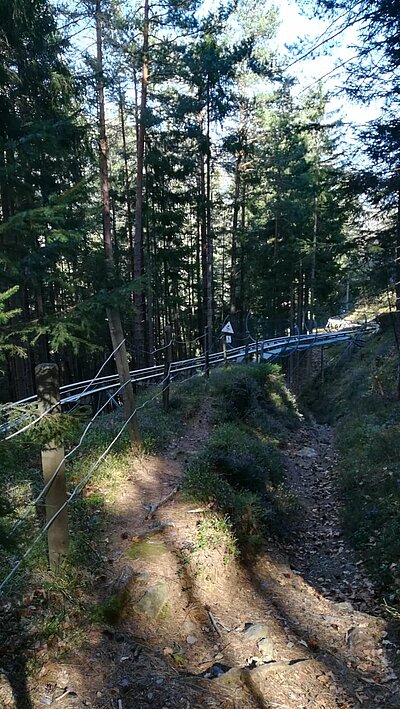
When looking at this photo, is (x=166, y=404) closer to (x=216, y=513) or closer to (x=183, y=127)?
(x=216, y=513)

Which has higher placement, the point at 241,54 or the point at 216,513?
the point at 241,54

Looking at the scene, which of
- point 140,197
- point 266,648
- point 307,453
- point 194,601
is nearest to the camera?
point 266,648

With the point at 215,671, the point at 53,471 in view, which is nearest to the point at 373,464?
the point at 215,671

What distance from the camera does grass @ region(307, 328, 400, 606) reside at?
6098 mm

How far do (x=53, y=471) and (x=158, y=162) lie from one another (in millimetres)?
16342

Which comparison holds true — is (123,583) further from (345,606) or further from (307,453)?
(307,453)

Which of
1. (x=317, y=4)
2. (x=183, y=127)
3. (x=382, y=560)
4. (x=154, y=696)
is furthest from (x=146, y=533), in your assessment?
(x=183, y=127)

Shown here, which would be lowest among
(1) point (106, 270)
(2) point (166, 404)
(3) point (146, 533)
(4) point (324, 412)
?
(4) point (324, 412)

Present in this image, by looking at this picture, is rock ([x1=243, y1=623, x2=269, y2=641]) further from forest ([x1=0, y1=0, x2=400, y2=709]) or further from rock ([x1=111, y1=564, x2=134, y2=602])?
rock ([x1=111, y1=564, x2=134, y2=602])

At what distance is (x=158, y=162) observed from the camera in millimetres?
17641

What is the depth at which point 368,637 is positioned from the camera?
4605mm

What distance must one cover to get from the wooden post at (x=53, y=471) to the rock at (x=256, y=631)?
1.92 m

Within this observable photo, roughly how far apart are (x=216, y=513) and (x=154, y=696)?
2807mm

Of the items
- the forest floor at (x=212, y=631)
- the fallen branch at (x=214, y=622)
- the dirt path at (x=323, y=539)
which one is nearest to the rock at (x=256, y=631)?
the forest floor at (x=212, y=631)
